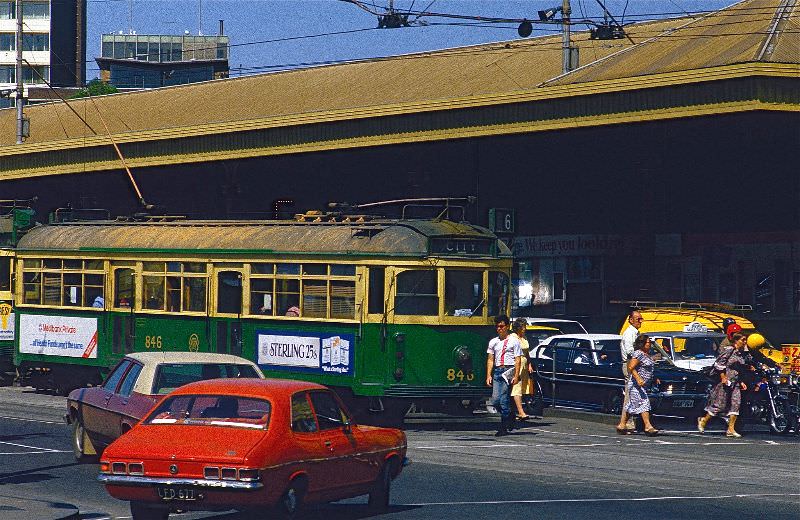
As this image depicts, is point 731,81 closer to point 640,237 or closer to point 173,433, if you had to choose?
point 640,237

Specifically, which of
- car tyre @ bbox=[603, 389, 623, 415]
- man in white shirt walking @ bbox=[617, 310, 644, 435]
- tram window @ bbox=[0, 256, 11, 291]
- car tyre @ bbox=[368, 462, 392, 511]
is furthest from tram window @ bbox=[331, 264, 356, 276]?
tram window @ bbox=[0, 256, 11, 291]

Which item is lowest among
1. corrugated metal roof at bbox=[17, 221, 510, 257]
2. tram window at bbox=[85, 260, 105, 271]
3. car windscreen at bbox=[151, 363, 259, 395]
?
car windscreen at bbox=[151, 363, 259, 395]

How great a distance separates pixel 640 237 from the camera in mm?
42906

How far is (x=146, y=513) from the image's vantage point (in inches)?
480

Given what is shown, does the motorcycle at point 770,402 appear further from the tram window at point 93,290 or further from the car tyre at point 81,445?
the tram window at point 93,290

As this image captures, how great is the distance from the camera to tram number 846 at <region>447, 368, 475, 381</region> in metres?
22.2

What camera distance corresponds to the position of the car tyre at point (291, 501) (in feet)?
38.8

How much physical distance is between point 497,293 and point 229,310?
4.71 m

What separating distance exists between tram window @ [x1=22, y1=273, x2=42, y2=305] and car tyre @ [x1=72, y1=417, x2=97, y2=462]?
460 inches

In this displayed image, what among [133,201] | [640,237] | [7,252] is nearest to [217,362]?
[7,252]

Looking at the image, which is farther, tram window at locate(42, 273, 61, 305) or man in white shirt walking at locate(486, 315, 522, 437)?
tram window at locate(42, 273, 61, 305)

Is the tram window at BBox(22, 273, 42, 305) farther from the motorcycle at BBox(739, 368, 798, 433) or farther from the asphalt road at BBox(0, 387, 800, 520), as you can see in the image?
the motorcycle at BBox(739, 368, 798, 433)

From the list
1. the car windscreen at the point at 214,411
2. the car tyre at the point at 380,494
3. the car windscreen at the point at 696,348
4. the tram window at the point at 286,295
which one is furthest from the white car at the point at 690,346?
the car windscreen at the point at 214,411

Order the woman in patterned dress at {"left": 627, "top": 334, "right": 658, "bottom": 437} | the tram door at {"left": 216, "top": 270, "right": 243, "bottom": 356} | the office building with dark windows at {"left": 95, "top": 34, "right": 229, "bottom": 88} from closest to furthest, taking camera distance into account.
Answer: the woman in patterned dress at {"left": 627, "top": 334, "right": 658, "bottom": 437} → the tram door at {"left": 216, "top": 270, "right": 243, "bottom": 356} → the office building with dark windows at {"left": 95, "top": 34, "right": 229, "bottom": 88}
